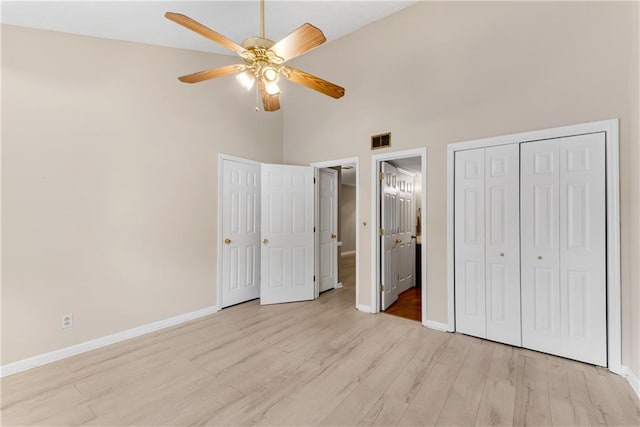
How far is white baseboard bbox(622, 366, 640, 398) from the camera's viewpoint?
2074mm

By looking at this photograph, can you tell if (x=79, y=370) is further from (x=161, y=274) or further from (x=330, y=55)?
(x=330, y=55)

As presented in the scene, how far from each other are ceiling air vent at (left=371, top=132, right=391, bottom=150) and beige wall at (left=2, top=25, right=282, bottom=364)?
80.9 inches

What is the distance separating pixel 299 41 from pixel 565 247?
Answer: 9.50ft

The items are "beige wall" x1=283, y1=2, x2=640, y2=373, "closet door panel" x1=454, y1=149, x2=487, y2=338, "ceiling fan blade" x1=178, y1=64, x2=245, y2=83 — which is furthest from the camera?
"closet door panel" x1=454, y1=149, x2=487, y2=338

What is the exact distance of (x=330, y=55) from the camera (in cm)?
418

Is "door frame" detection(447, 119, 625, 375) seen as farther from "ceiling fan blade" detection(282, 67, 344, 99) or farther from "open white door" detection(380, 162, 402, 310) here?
"ceiling fan blade" detection(282, 67, 344, 99)

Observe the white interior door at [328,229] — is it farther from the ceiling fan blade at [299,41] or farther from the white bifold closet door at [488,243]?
the ceiling fan blade at [299,41]

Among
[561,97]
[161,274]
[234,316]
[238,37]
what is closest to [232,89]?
[238,37]

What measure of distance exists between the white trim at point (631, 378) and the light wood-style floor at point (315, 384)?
40mm

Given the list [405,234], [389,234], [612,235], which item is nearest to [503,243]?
[612,235]

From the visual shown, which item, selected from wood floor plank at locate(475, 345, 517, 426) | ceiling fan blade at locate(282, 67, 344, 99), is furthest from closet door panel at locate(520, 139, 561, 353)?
ceiling fan blade at locate(282, 67, 344, 99)

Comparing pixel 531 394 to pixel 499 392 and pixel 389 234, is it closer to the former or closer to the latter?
pixel 499 392

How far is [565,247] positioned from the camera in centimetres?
258

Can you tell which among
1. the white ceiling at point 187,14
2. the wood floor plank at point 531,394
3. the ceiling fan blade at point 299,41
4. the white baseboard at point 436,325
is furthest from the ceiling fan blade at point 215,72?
the white baseboard at point 436,325
